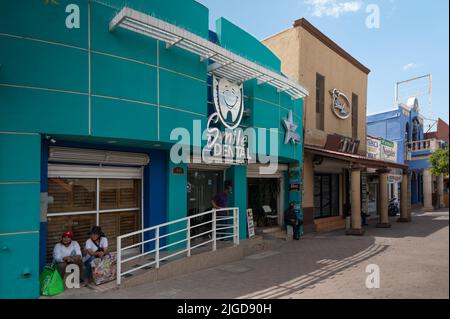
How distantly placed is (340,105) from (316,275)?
1170 cm

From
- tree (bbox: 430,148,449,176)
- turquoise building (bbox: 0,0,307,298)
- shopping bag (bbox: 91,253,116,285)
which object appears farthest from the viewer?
tree (bbox: 430,148,449,176)

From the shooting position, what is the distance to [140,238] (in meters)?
8.62

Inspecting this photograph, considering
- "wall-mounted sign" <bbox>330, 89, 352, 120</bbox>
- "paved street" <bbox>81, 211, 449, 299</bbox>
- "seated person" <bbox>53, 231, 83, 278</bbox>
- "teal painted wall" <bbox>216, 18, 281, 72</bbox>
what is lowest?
"paved street" <bbox>81, 211, 449, 299</bbox>

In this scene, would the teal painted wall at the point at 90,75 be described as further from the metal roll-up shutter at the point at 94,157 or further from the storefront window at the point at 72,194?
the storefront window at the point at 72,194

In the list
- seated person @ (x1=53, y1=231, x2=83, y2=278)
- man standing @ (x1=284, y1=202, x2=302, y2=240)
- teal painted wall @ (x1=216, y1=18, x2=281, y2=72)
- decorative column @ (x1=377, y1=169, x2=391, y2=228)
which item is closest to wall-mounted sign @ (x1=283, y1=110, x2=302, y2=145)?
teal painted wall @ (x1=216, y1=18, x2=281, y2=72)

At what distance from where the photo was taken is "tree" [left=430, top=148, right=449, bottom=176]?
779 inches

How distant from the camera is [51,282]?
5.99 m

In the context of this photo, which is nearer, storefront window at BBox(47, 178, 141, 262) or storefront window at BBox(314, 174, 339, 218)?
storefront window at BBox(47, 178, 141, 262)

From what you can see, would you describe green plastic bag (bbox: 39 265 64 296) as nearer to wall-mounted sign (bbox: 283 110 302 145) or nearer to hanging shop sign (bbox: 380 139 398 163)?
wall-mounted sign (bbox: 283 110 302 145)

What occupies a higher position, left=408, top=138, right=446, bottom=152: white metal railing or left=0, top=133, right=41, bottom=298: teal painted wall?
left=408, top=138, right=446, bottom=152: white metal railing

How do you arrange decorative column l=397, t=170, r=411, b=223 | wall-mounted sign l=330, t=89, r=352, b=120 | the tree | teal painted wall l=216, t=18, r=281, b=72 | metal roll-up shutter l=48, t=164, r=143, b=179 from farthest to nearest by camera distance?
1. the tree
2. decorative column l=397, t=170, r=411, b=223
3. wall-mounted sign l=330, t=89, r=352, b=120
4. teal painted wall l=216, t=18, r=281, b=72
5. metal roll-up shutter l=48, t=164, r=143, b=179

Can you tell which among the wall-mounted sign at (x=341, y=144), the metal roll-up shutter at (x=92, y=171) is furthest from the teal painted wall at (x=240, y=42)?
the wall-mounted sign at (x=341, y=144)

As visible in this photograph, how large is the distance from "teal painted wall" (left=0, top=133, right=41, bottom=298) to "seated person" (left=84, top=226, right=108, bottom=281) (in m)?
0.99
